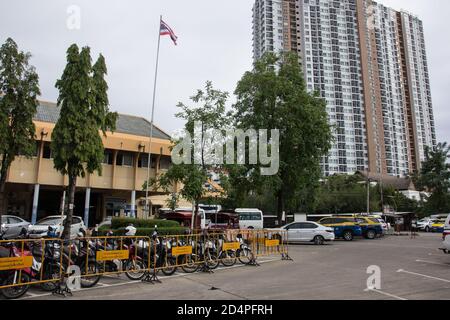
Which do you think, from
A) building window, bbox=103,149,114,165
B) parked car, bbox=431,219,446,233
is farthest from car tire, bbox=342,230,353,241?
parked car, bbox=431,219,446,233

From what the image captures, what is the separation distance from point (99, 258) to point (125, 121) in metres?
30.8

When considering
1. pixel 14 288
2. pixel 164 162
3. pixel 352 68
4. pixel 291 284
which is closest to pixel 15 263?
pixel 14 288

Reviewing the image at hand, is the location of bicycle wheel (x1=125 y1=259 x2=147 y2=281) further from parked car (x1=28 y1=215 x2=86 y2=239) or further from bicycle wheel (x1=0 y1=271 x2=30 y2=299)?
parked car (x1=28 y1=215 x2=86 y2=239)

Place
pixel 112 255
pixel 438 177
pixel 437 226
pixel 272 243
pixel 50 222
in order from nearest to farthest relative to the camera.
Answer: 1. pixel 112 255
2. pixel 272 243
3. pixel 50 222
4. pixel 437 226
5. pixel 438 177

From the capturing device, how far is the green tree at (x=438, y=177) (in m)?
56.4

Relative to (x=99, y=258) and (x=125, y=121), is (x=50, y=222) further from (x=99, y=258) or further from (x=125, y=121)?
(x=125, y=121)

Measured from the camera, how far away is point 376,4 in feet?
398

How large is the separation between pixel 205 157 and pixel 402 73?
12277 centimetres

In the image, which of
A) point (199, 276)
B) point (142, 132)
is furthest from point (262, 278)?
point (142, 132)

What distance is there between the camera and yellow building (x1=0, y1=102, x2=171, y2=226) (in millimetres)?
29797

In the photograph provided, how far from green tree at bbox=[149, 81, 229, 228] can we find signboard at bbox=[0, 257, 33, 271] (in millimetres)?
9948

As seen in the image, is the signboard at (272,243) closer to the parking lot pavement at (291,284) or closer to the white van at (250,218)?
the parking lot pavement at (291,284)

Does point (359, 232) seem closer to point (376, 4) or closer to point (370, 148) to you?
point (370, 148)

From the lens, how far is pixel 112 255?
10562 millimetres
